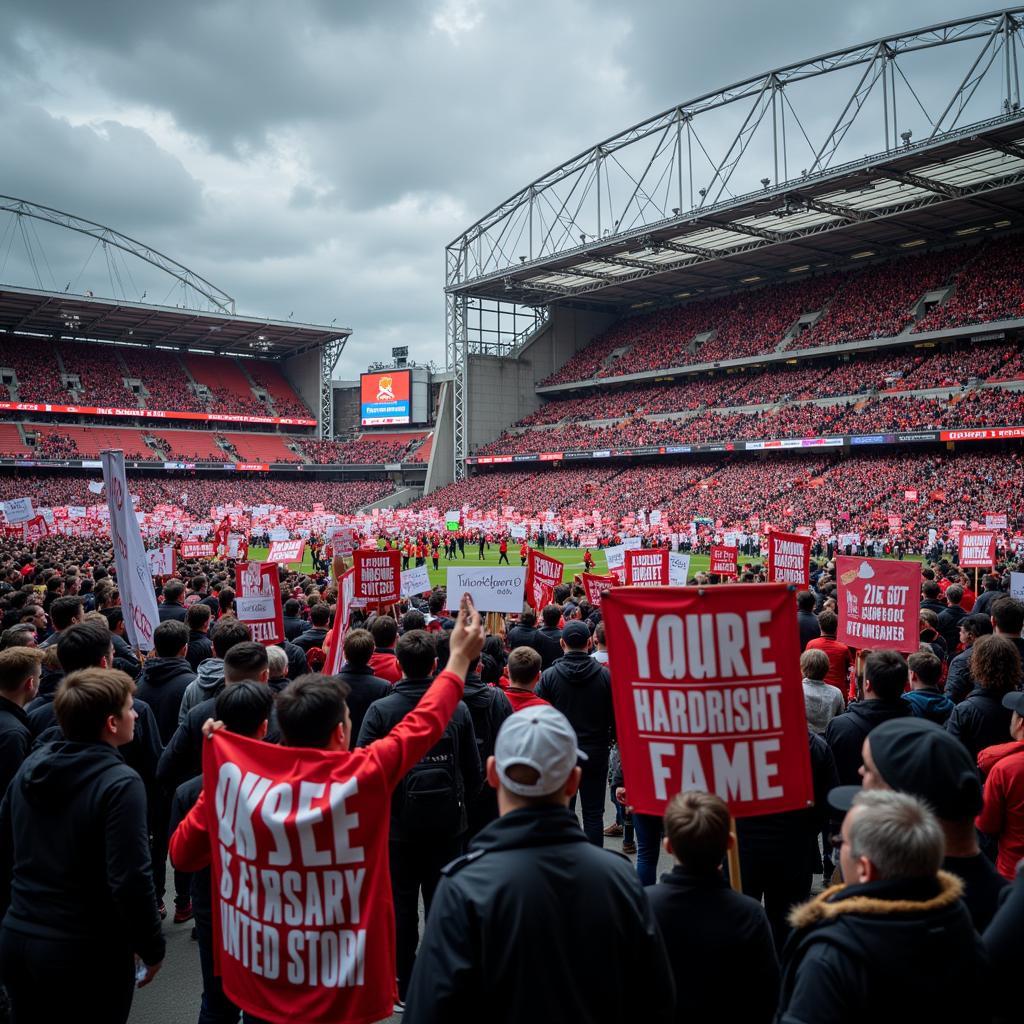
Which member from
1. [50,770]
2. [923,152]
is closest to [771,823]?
[50,770]

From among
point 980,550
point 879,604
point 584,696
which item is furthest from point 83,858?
point 980,550

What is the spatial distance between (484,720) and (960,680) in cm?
416

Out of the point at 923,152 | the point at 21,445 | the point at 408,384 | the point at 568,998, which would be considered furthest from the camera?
the point at 408,384

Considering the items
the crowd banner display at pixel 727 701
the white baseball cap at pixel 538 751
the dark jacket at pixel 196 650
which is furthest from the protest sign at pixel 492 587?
the white baseball cap at pixel 538 751

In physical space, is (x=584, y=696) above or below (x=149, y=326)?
below

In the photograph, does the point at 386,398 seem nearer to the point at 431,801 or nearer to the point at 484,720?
the point at 484,720

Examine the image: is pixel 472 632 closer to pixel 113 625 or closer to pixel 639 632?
pixel 639 632

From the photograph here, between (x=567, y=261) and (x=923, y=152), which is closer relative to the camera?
(x=923, y=152)

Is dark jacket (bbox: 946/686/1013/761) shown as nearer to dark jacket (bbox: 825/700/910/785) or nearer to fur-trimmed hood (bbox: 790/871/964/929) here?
dark jacket (bbox: 825/700/910/785)

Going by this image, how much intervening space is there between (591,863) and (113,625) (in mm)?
7944

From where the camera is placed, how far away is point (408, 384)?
7056 centimetres

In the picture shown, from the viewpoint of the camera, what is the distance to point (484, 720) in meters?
4.92

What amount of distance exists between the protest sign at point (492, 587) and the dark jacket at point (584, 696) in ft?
11.4

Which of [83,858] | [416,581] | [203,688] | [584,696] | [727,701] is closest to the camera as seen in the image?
[83,858]
